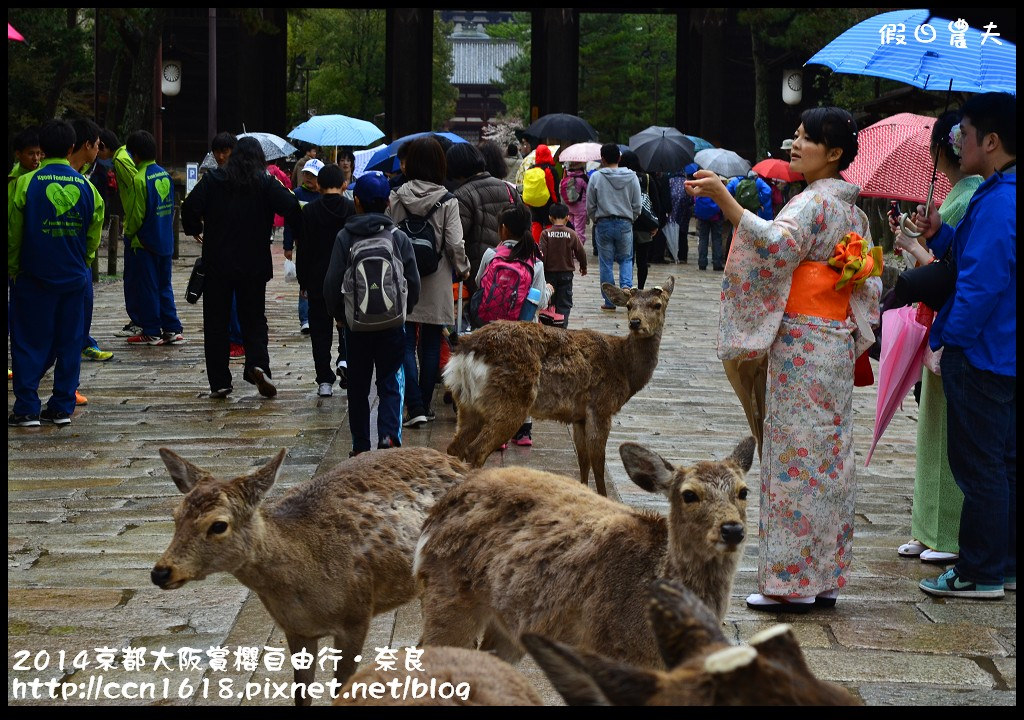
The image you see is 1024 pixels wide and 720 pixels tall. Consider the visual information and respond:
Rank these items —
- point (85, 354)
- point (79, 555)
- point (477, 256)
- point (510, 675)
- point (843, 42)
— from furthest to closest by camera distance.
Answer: point (85, 354)
point (477, 256)
point (843, 42)
point (79, 555)
point (510, 675)

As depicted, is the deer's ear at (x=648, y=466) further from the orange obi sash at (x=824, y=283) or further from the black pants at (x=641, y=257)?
the black pants at (x=641, y=257)

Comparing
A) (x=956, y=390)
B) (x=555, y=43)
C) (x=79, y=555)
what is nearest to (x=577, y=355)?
(x=956, y=390)

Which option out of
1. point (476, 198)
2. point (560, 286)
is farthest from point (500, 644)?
point (560, 286)

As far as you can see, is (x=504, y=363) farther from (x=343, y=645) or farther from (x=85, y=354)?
(x=85, y=354)

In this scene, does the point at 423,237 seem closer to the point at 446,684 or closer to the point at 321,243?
the point at 321,243

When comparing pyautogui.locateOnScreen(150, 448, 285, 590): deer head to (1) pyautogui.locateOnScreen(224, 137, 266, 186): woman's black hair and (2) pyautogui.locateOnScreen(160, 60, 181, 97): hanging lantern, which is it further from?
(2) pyautogui.locateOnScreen(160, 60, 181, 97): hanging lantern

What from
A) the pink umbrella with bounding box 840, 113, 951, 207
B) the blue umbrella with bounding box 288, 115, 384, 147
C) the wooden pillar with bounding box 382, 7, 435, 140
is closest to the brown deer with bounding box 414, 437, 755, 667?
the pink umbrella with bounding box 840, 113, 951, 207

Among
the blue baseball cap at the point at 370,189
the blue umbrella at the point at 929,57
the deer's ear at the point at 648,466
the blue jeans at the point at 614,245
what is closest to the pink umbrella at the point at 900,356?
the blue umbrella at the point at 929,57

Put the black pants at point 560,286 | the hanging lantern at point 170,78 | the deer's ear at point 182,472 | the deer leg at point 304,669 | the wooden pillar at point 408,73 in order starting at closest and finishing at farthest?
the deer leg at point 304,669, the deer's ear at point 182,472, the black pants at point 560,286, the hanging lantern at point 170,78, the wooden pillar at point 408,73

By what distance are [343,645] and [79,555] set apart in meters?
2.40

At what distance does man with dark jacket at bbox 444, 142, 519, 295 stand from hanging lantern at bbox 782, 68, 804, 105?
20629 millimetres

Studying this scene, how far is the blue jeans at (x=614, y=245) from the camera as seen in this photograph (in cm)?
1573

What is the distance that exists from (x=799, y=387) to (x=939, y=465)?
1.33 meters

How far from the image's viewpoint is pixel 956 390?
18.1 feet
